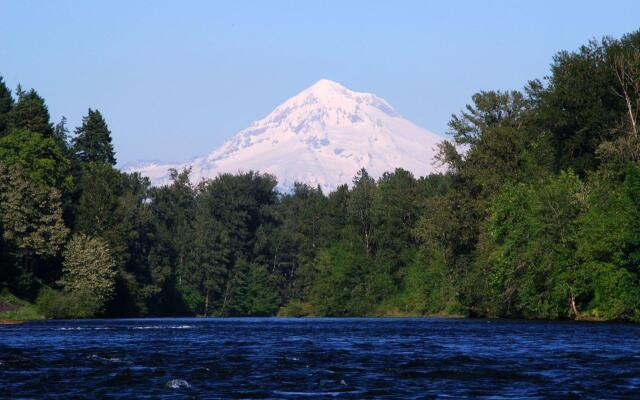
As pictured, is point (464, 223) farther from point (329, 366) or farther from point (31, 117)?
point (329, 366)

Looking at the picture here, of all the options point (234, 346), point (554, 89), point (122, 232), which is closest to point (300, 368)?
point (234, 346)

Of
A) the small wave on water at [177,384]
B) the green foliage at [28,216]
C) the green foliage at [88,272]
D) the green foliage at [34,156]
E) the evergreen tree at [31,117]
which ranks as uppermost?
the evergreen tree at [31,117]

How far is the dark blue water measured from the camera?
35.6 metres

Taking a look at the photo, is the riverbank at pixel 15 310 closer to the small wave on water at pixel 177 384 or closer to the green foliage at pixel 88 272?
the green foliage at pixel 88 272

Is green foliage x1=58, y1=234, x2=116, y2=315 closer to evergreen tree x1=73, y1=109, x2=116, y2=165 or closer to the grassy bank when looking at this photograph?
the grassy bank

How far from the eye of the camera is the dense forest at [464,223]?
92062 millimetres

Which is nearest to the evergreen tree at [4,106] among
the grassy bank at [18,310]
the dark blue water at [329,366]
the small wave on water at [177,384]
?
the grassy bank at [18,310]

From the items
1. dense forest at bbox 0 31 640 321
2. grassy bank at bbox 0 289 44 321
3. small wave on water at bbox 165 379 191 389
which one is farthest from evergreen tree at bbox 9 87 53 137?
small wave on water at bbox 165 379 191 389

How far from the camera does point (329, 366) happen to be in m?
45.1

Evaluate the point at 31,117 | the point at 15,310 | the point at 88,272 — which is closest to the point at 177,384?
the point at 15,310

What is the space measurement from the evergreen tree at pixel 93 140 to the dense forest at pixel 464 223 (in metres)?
0.34

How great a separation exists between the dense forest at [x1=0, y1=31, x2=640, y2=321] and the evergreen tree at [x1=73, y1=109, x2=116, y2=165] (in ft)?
1.11

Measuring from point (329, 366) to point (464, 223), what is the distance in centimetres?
7424

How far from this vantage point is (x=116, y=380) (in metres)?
39.3
